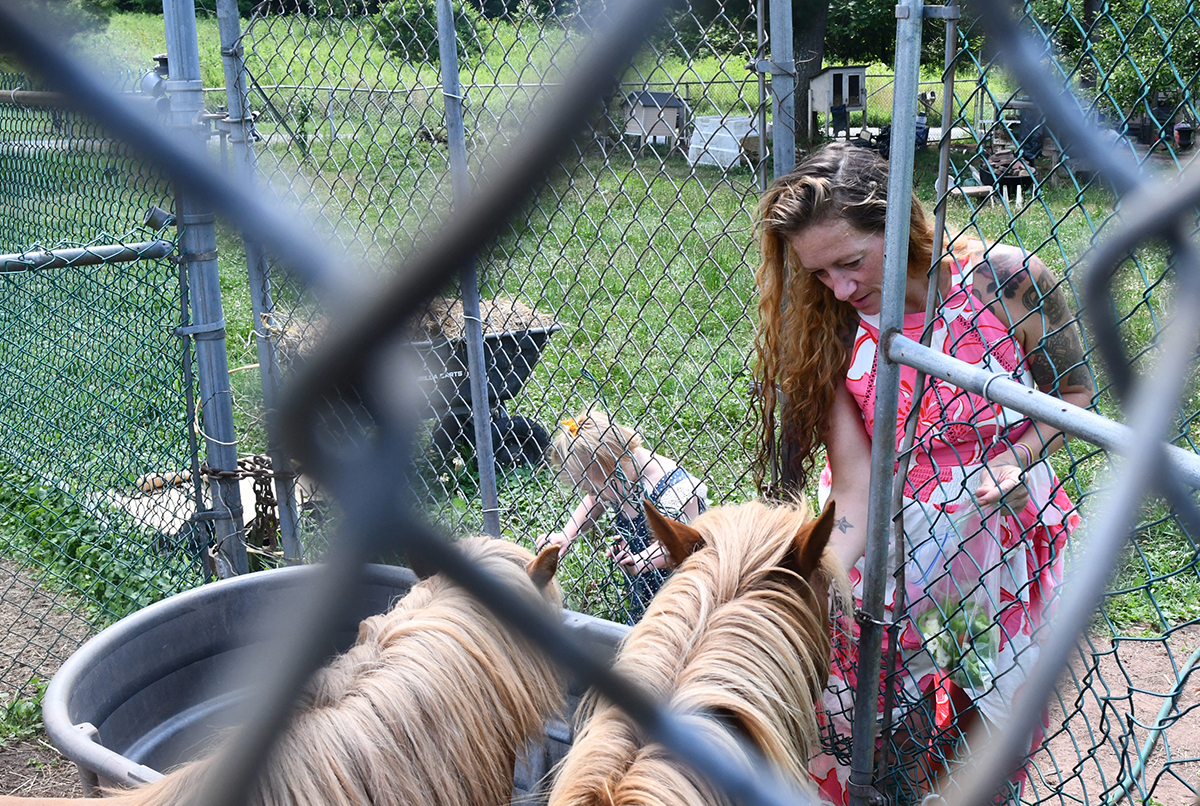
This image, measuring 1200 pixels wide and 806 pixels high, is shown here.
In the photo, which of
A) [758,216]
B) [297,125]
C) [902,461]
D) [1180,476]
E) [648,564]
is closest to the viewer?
[1180,476]

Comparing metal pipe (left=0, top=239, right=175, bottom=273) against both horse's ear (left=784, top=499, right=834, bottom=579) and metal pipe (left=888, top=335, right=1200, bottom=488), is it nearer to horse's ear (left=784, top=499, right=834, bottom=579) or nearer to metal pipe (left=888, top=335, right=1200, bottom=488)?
horse's ear (left=784, top=499, right=834, bottom=579)

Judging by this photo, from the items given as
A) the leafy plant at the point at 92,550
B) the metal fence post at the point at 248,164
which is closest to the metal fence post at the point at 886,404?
the metal fence post at the point at 248,164

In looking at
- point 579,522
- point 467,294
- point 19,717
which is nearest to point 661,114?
point 467,294

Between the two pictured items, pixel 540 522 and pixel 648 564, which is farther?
pixel 540 522

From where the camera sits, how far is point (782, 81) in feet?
7.66

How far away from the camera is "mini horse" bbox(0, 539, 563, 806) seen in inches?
72.9

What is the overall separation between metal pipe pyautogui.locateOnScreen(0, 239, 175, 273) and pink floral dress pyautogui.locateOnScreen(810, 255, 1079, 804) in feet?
9.38

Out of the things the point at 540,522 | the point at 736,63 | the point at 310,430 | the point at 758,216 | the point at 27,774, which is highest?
the point at 736,63

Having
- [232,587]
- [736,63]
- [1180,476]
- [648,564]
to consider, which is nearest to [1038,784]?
→ [648,564]

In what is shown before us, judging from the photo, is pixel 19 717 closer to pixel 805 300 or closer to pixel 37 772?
pixel 37 772

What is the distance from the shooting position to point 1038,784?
10.8 feet

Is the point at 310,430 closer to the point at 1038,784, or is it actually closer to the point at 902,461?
the point at 902,461

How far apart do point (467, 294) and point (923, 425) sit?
153 cm

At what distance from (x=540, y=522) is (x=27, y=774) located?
88.5 inches
